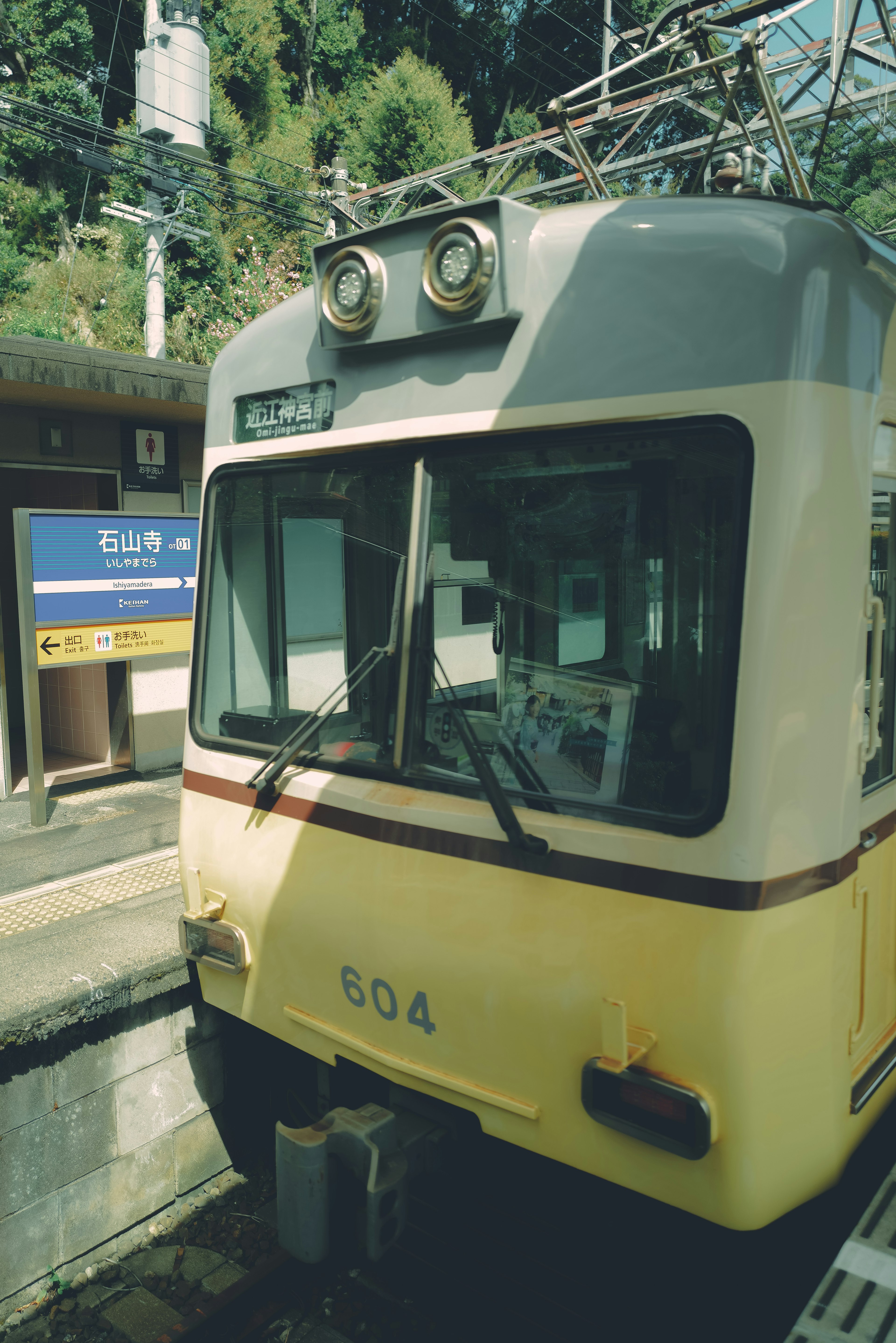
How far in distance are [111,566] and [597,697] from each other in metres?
5.15

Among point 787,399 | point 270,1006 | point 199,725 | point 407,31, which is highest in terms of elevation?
point 407,31

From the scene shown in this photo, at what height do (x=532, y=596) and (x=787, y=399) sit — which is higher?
(x=787, y=399)

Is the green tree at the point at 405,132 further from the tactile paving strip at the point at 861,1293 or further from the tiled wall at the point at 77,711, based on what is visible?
the tactile paving strip at the point at 861,1293

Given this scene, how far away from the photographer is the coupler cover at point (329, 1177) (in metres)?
2.46

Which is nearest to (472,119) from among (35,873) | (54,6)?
(54,6)

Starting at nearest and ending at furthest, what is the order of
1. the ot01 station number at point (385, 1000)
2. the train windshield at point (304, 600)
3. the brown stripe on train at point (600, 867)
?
1. the brown stripe on train at point (600, 867)
2. the ot01 station number at point (385, 1000)
3. the train windshield at point (304, 600)

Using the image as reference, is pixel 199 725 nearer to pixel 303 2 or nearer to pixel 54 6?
pixel 54 6

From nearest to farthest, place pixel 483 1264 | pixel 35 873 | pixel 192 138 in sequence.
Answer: pixel 483 1264
pixel 35 873
pixel 192 138

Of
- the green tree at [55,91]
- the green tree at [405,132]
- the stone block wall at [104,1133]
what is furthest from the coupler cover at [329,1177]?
the green tree at [55,91]

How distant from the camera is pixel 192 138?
1873 cm

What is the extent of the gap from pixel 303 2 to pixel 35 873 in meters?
38.3

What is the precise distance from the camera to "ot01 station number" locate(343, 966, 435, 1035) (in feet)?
8.42

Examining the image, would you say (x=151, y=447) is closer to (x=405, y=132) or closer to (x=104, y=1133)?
(x=104, y=1133)

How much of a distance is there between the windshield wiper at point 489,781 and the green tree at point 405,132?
2636 centimetres
